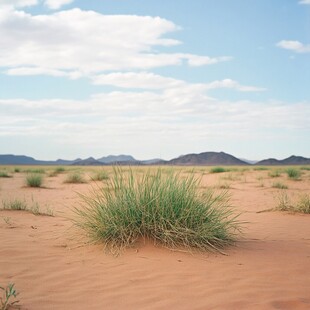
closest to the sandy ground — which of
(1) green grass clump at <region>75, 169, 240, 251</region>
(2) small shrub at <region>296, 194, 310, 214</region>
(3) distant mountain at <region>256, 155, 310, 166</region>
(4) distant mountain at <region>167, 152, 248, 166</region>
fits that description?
(1) green grass clump at <region>75, 169, 240, 251</region>

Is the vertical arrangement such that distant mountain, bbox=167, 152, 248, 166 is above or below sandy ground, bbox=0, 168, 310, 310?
above

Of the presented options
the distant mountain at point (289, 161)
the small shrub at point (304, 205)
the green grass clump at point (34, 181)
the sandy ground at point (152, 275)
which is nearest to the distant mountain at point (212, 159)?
the distant mountain at point (289, 161)

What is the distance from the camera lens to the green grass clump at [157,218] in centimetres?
559

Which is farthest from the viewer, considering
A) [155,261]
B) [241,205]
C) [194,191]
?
[241,205]

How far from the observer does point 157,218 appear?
18.7 feet

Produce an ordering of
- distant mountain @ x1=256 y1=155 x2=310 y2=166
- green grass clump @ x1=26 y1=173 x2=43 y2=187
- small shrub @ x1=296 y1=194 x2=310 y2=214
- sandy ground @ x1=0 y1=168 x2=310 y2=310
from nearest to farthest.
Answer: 1. sandy ground @ x1=0 y1=168 x2=310 y2=310
2. small shrub @ x1=296 y1=194 x2=310 y2=214
3. green grass clump @ x1=26 y1=173 x2=43 y2=187
4. distant mountain @ x1=256 y1=155 x2=310 y2=166

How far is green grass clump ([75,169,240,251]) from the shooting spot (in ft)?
18.3

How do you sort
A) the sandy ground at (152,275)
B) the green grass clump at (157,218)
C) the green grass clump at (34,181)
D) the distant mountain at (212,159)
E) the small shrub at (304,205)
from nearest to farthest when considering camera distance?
the sandy ground at (152,275) < the green grass clump at (157,218) < the small shrub at (304,205) < the green grass clump at (34,181) < the distant mountain at (212,159)

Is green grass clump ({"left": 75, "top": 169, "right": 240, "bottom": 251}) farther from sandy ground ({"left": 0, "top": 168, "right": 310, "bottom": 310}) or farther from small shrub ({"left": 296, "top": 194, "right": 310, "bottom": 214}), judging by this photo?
small shrub ({"left": 296, "top": 194, "right": 310, "bottom": 214})

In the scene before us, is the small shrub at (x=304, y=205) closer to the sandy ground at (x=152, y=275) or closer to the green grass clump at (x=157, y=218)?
the sandy ground at (x=152, y=275)

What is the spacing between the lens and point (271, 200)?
13.6 m

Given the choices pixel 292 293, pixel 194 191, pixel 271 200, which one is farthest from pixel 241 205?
pixel 292 293

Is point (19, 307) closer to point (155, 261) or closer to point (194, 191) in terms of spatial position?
point (155, 261)

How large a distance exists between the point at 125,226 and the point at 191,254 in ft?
3.06
